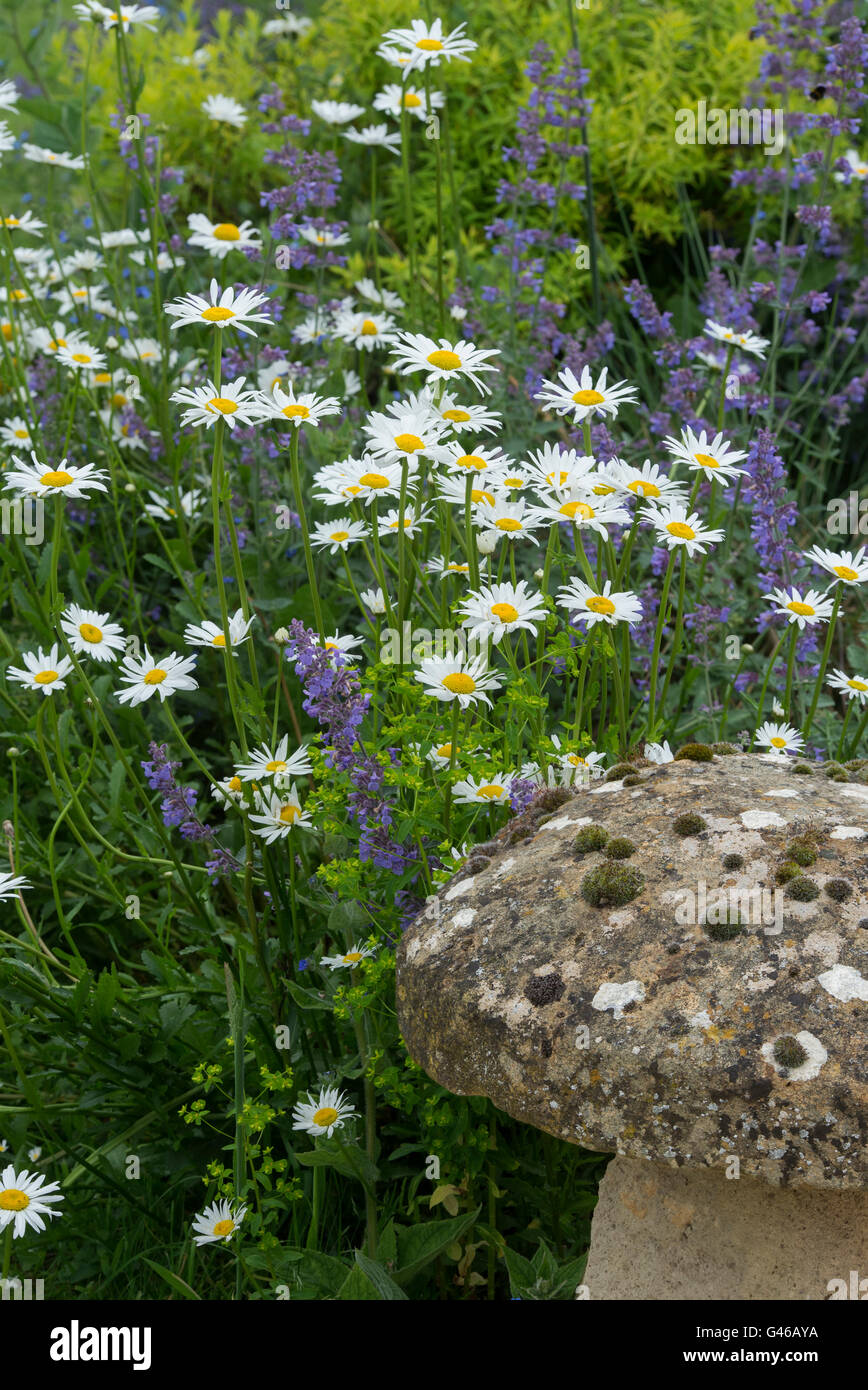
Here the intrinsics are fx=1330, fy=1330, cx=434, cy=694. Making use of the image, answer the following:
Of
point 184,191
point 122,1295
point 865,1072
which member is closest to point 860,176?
point 184,191

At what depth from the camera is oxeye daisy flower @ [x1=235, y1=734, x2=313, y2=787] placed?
98.0 inches

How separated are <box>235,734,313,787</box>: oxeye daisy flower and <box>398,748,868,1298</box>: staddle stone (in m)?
0.45

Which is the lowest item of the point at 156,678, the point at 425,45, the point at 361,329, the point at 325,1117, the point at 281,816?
the point at 325,1117

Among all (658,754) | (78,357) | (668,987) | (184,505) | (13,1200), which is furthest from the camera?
(184,505)

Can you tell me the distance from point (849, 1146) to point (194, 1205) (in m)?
1.62

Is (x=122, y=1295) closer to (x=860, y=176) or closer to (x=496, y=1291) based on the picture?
(x=496, y=1291)

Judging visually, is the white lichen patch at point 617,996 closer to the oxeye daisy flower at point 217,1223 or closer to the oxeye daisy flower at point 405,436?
the oxeye daisy flower at point 217,1223

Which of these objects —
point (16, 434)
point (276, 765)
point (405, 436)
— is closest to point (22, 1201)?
Result: point (276, 765)

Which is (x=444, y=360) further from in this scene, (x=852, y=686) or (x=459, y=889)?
(x=852, y=686)

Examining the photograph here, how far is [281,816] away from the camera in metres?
2.52

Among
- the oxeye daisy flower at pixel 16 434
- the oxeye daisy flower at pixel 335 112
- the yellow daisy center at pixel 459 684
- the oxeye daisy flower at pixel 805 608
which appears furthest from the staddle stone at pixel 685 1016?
the oxeye daisy flower at pixel 335 112

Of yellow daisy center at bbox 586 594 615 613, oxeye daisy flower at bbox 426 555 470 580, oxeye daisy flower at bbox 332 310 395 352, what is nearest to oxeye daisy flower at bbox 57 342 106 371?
oxeye daisy flower at bbox 332 310 395 352

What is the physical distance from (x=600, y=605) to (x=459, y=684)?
1.09 ft

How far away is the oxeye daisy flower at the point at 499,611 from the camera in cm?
228
